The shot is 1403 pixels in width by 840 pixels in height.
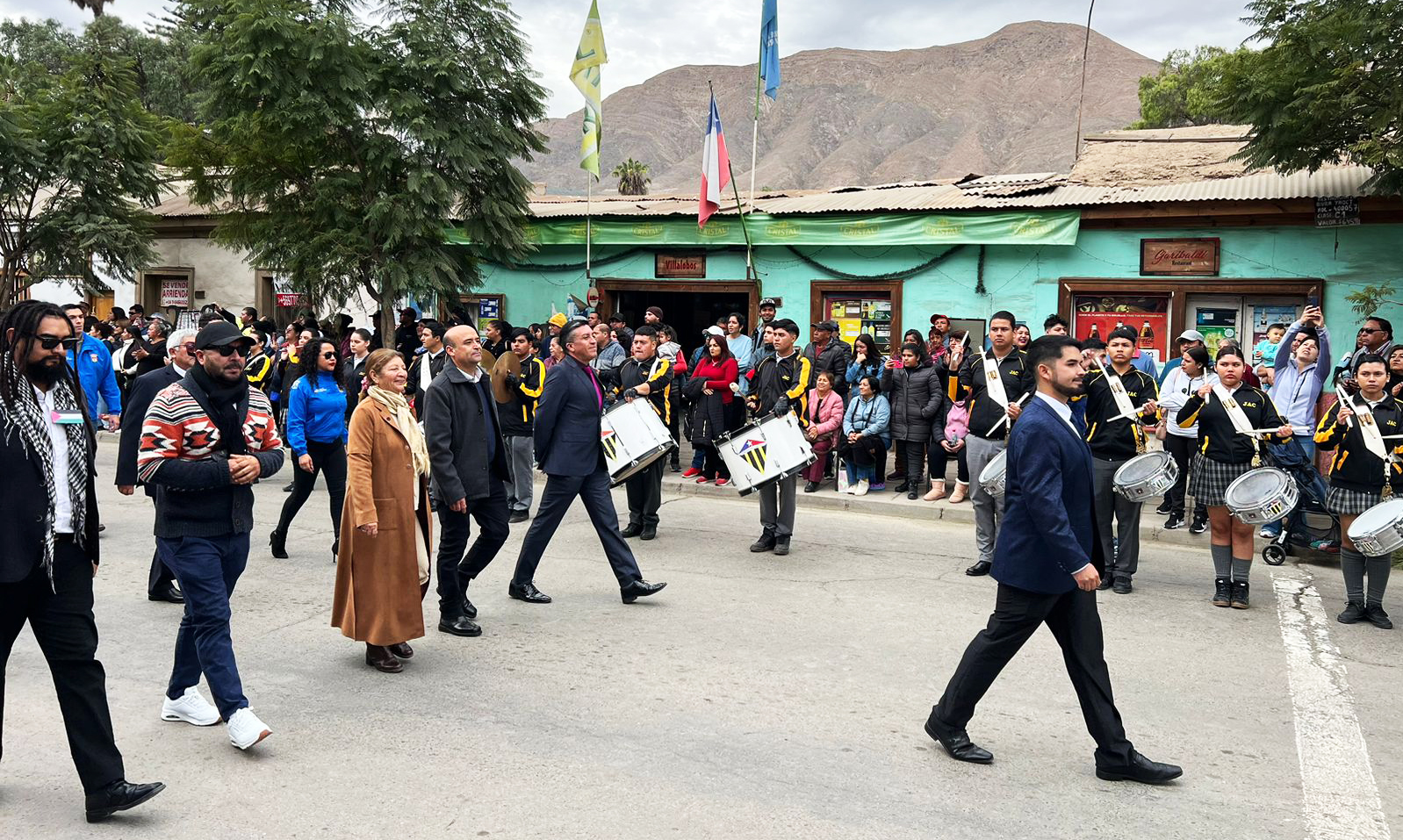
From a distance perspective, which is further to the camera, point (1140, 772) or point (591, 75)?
point (591, 75)

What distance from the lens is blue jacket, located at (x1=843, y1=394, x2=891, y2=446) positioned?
41.7 ft

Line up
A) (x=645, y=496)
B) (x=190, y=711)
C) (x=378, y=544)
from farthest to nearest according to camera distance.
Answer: (x=645, y=496) < (x=378, y=544) < (x=190, y=711)

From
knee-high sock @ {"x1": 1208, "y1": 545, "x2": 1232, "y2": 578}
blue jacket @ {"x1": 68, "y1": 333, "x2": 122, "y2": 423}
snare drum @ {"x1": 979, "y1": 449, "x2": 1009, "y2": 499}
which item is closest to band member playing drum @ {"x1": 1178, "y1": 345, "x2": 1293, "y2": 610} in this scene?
knee-high sock @ {"x1": 1208, "y1": 545, "x2": 1232, "y2": 578}

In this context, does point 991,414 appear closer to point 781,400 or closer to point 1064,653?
point 781,400

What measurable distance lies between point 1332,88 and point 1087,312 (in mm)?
5154

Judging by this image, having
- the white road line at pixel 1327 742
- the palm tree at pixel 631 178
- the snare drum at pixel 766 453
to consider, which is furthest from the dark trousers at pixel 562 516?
the palm tree at pixel 631 178

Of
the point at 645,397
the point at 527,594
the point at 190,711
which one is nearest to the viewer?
the point at 190,711

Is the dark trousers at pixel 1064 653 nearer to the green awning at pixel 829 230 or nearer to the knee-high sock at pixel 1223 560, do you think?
the knee-high sock at pixel 1223 560

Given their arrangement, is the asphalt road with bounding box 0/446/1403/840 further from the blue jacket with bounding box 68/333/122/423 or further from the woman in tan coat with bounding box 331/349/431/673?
the blue jacket with bounding box 68/333/122/423

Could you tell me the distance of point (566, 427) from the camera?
25.2ft

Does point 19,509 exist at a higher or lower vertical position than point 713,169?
lower

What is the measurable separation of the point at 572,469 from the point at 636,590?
0.93 meters

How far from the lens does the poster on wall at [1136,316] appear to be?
15.5m

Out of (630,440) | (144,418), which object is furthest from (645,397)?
(144,418)
